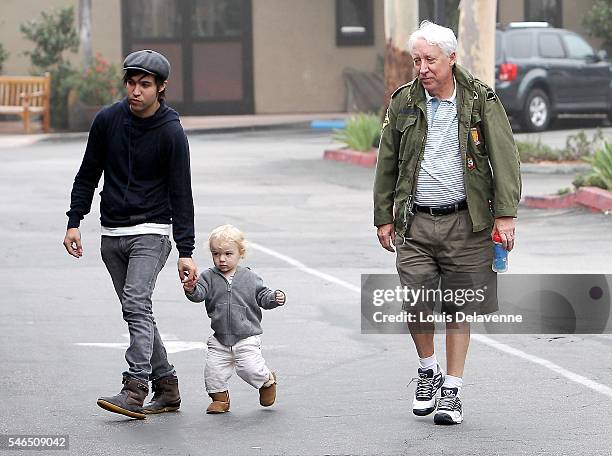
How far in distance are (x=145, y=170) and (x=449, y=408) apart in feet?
6.01

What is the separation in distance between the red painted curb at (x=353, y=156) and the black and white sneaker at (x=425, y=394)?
Result: 15.6m

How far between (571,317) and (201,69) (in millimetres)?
26612

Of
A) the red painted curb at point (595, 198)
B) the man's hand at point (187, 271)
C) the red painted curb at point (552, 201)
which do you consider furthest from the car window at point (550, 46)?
the man's hand at point (187, 271)

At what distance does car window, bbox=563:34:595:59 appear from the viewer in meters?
28.7

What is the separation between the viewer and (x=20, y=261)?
1370cm

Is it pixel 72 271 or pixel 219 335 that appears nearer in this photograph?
pixel 219 335

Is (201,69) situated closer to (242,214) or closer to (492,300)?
(242,214)

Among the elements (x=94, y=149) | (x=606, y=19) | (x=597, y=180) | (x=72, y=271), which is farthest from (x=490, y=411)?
(x=606, y=19)

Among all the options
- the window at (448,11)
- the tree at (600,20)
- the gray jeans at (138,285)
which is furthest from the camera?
the tree at (600,20)

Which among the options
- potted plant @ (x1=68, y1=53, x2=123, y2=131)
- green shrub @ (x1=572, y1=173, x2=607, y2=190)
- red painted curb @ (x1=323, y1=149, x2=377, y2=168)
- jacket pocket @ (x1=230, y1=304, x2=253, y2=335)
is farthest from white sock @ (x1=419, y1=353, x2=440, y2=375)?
potted plant @ (x1=68, y1=53, x2=123, y2=131)

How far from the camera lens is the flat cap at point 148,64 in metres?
7.52

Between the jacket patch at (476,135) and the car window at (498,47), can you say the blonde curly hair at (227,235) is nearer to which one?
the jacket patch at (476,135)

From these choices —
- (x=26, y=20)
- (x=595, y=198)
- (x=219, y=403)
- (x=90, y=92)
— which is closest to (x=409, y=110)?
(x=219, y=403)

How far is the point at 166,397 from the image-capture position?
25.6 feet
